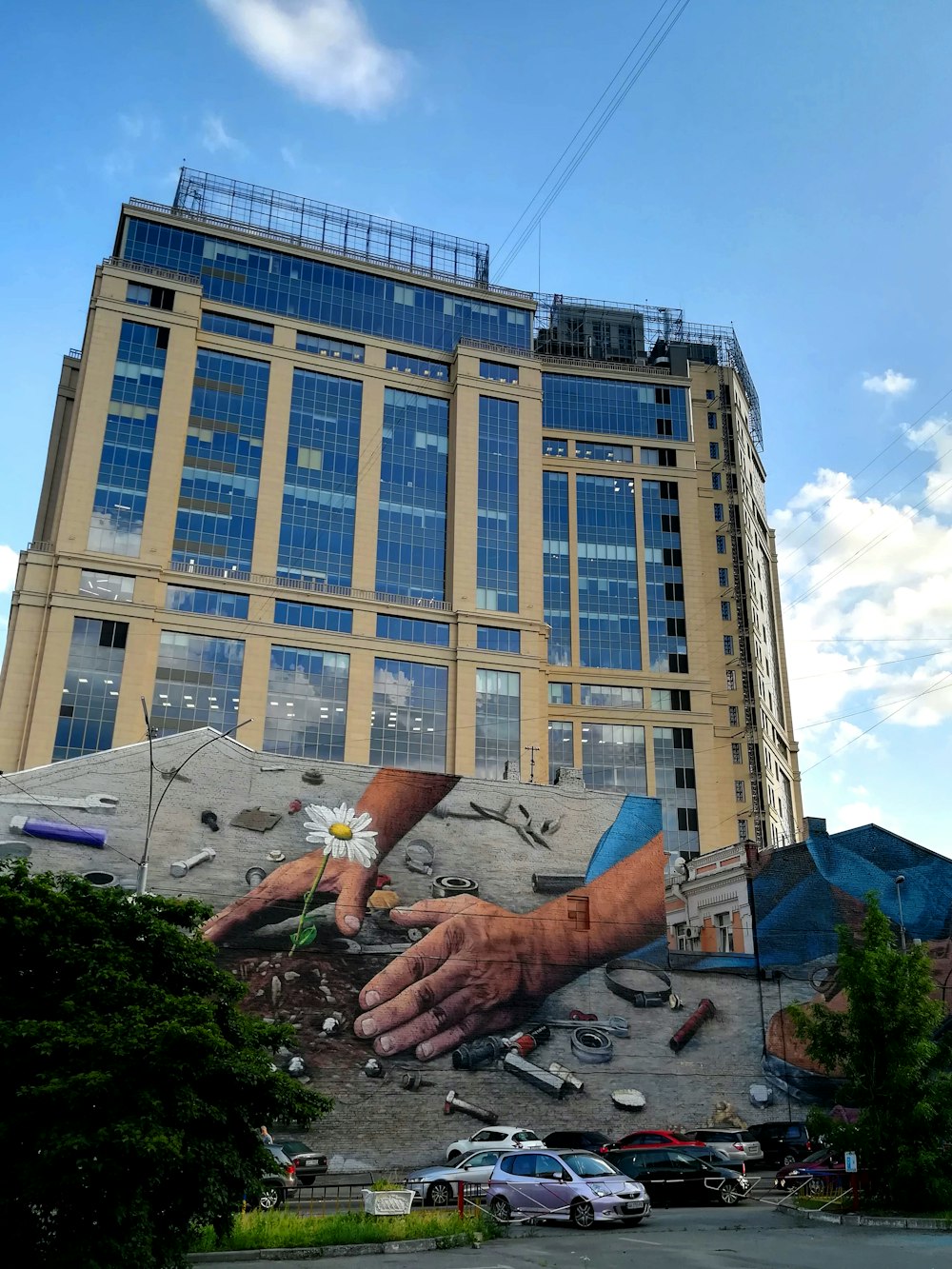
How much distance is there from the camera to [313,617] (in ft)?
245

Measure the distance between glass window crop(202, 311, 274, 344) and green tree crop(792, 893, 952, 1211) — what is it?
64.3 metres

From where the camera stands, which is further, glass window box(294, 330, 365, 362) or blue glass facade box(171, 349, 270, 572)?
glass window box(294, 330, 365, 362)

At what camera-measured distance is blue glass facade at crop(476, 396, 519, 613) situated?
80438mm

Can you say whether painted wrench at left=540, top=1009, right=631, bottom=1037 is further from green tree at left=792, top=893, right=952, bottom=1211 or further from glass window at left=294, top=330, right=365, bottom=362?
glass window at left=294, top=330, right=365, bottom=362

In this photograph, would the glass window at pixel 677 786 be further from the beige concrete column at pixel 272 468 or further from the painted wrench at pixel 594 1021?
the painted wrench at pixel 594 1021

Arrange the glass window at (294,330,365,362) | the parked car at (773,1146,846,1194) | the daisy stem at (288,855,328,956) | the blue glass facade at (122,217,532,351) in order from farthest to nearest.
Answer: the glass window at (294,330,365,362) < the blue glass facade at (122,217,532,351) < the daisy stem at (288,855,328,956) < the parked car at (773,1146,846,1194)

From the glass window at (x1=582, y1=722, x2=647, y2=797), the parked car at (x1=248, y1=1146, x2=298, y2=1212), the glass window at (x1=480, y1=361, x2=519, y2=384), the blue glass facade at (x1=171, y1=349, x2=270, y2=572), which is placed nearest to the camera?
the parked car at (x1=248, y1=1146, x2=298, y2=1212)

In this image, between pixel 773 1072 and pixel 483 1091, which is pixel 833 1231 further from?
pixel 773 1072

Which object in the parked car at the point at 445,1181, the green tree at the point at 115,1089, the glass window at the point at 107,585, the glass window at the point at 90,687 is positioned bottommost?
the parked car at the point at 445,1181

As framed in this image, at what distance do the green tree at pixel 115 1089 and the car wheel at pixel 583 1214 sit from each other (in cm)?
996

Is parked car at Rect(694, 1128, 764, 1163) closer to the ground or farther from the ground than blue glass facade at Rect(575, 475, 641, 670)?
closer to the ground

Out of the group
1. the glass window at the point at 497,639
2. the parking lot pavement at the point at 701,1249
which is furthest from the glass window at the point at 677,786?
the parking lot pavement at the point at 701,1249

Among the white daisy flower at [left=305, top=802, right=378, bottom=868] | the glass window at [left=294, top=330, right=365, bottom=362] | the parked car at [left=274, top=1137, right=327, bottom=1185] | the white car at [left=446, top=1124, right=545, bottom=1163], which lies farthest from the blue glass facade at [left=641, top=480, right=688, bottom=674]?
the parked car at [left=274, top=1137, right=327, bottom=1185]

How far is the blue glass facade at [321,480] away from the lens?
76.4m
